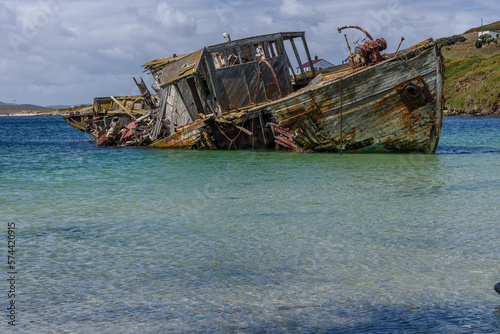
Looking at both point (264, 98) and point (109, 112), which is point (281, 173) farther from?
point (109, 112)

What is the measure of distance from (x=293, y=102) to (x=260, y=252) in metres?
11.0

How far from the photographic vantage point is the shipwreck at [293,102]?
53.9 feet

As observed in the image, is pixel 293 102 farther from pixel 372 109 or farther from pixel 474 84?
pixel 474 84

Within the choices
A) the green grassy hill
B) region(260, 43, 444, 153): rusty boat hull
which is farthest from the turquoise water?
the green grassy hill

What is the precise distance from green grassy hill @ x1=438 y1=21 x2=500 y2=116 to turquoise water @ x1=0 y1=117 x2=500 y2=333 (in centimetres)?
4157

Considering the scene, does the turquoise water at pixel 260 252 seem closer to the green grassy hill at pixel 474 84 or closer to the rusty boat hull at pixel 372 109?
the rusty boat hull at pixel 372 109

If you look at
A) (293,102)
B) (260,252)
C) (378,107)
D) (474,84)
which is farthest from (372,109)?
(474,84)

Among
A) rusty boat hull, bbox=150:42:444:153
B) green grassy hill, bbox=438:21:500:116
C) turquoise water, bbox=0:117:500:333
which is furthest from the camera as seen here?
green grassy hill, bbox=438:21:500:116

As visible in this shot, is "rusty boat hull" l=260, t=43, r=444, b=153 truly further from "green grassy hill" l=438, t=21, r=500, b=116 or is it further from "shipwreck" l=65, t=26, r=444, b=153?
"green grassy hill" l=438, t=21, r=500, b=116

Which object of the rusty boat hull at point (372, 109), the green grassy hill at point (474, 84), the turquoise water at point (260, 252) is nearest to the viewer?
the turquoise water at point (260, 252)

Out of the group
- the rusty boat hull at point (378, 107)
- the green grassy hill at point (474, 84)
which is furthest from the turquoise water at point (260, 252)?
the green grassy hill at point (474, 84)

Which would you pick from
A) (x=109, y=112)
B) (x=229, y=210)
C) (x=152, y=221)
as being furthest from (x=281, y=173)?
(x=109, y=112)

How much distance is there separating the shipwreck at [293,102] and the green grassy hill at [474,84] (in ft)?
117

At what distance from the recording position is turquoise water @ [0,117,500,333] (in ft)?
16.5
